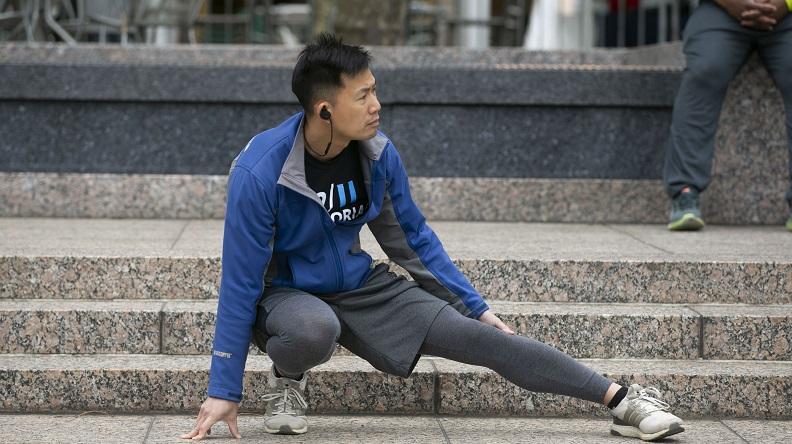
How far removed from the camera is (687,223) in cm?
622

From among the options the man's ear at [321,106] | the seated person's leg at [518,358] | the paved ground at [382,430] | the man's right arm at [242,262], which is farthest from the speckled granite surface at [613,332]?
the man's ear at [321,106]

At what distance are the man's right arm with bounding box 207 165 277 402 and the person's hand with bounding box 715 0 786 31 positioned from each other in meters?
3.26

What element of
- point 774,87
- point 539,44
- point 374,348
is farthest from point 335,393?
point 539,44

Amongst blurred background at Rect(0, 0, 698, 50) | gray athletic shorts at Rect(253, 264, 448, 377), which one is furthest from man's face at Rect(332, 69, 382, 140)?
blurred background at Rect(0, 0, 698, 50)

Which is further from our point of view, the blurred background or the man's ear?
the blurred background

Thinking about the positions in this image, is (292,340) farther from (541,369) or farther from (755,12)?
(755,12)

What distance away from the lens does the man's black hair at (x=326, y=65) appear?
12.4 ft

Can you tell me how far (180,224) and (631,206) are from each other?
2.39 meters

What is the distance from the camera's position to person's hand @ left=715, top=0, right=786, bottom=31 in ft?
20.1

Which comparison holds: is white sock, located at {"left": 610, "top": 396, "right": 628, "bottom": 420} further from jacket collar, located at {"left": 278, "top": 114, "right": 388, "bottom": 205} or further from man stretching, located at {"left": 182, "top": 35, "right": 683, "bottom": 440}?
jacket collar, located at {"left": 278, "top": 114, "right": 388, "bottom": 205}

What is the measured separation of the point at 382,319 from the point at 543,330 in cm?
90

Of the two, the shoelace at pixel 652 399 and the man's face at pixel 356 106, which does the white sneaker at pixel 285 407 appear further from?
the shoelace at pixel 652 399

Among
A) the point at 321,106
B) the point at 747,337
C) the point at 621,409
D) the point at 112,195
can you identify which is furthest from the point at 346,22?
the point at 621,409

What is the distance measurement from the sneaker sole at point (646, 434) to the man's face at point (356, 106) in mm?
1240
